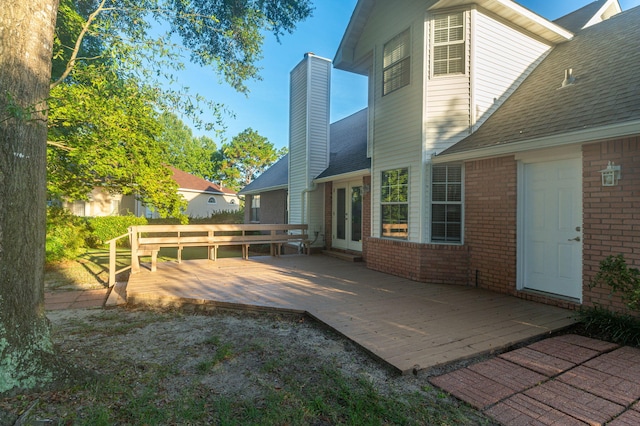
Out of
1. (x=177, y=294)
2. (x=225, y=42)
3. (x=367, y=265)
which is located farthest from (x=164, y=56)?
(x=367, y=265)

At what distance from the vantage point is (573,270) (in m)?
4.79

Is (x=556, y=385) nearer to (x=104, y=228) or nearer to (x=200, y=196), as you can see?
(x=104, y=228)

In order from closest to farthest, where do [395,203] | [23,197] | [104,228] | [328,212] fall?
[23,197]
[395,203]
[328,212]
[104,228]

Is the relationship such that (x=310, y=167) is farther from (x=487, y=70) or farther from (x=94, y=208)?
(x=94, y=208)

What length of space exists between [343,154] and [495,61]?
549cm

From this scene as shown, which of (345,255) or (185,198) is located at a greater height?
(185,198)

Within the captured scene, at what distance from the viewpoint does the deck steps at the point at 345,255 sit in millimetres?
9002

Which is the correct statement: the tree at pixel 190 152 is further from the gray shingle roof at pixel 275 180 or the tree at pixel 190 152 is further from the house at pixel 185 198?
the gray shingle roof at pixel 275 180

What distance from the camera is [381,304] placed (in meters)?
4.94

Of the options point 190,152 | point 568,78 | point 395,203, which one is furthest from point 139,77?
point 190,152

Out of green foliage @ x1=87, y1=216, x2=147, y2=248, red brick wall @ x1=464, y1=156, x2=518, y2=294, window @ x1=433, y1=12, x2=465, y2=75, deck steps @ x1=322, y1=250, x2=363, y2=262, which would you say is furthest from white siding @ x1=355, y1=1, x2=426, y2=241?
green foliage @ x1=87, y1=216, x2=147, y2=248

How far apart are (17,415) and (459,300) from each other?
5294mm

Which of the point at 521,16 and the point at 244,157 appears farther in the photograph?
the point at 244,157

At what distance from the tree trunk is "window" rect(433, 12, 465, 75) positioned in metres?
6.33
